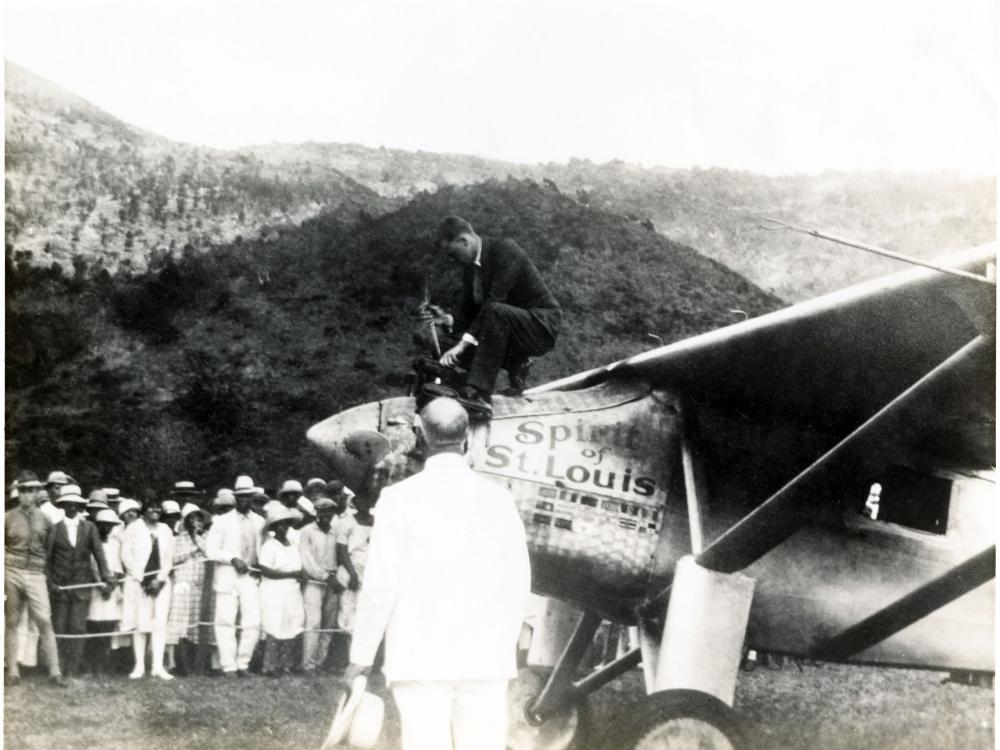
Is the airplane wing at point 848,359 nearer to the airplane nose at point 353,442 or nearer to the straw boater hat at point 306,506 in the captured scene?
the airplane nose at point 353,442

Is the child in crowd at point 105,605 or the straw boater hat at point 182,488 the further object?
the straw boater hat at point 182,488

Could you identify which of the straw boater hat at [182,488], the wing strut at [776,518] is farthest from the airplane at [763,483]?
the straw boater hat at [182,488]

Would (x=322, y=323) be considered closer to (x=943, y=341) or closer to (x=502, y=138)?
(x=502, y=138)

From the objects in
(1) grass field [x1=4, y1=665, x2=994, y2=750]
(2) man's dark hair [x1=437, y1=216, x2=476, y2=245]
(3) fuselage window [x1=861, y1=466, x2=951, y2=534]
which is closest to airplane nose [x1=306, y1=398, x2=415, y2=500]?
(2) man's dark hair [x1=437, y1=216, x2=476, y2=245]

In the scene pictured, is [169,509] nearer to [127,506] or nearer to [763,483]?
[127,506]

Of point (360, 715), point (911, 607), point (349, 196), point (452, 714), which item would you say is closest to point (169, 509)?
point (349, 196)

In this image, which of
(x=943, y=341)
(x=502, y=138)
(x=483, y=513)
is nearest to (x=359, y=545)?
(x=483, y=513)
